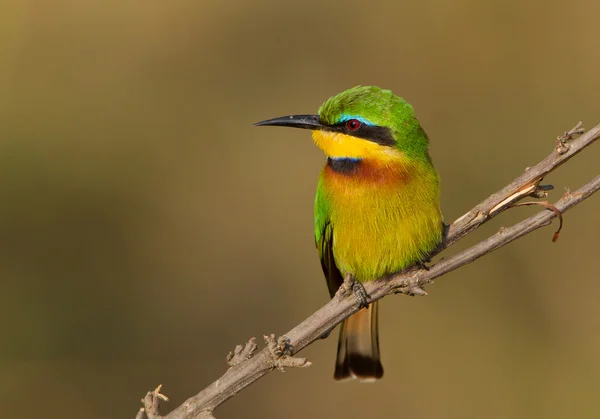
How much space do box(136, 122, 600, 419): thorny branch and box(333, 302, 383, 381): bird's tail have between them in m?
0.95

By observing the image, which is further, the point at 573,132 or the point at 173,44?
the point at 173,44

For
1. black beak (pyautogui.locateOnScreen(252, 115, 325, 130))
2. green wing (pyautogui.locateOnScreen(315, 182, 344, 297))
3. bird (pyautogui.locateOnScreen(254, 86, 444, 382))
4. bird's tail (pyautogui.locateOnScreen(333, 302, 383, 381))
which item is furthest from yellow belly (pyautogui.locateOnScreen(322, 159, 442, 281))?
bird's tail (pyautogui.locateOnScreen(333, 302, 383, 381))

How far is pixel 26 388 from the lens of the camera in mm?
4379

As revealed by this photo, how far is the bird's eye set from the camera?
10.5 feet

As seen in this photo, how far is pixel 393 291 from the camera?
278 cm

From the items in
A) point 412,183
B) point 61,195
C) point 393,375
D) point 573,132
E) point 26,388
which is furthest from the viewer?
point 61,195

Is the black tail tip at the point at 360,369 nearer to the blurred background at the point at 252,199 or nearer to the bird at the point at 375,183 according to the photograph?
the bird at the point at 375,183

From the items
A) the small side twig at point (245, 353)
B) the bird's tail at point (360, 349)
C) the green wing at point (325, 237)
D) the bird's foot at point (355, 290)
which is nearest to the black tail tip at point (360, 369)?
the bird's tail at point (360, 349)

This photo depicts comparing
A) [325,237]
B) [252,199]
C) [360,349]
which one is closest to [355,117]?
[325,237]

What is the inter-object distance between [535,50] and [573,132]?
282cm

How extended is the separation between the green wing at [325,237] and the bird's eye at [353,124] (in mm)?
298

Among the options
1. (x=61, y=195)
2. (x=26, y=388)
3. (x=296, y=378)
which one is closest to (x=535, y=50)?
(x=296, y=378)

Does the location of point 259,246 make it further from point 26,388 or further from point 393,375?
point 26,388

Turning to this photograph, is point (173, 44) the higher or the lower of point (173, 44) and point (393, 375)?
the higher
